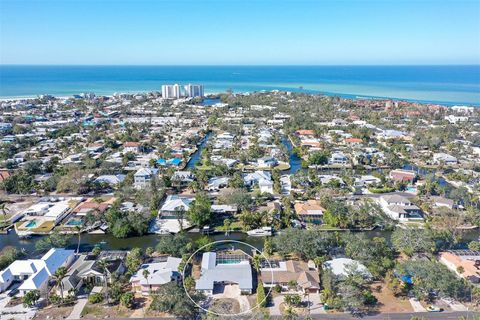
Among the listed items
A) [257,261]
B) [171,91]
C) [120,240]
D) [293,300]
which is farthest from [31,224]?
[171,91]

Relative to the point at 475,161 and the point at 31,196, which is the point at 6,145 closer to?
the point at 31,196

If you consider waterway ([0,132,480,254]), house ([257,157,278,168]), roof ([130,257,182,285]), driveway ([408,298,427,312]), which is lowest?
waterway ([0,132,480,254])

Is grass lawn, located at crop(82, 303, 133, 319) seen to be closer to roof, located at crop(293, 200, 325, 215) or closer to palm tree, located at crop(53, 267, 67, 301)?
palm tree, located at crop(53, 267, 67, 301)

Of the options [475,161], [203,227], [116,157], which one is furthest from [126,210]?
[475,161]

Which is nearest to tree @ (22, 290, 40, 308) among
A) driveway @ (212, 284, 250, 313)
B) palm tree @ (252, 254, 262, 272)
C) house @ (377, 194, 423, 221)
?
driveway @ (212, 284, 250, 313)

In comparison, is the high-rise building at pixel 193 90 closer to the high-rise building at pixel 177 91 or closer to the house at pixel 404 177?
the high-rise building at pixel 177 91

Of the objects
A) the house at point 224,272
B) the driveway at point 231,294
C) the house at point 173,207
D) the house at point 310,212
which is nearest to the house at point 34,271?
the house at point 173,207
